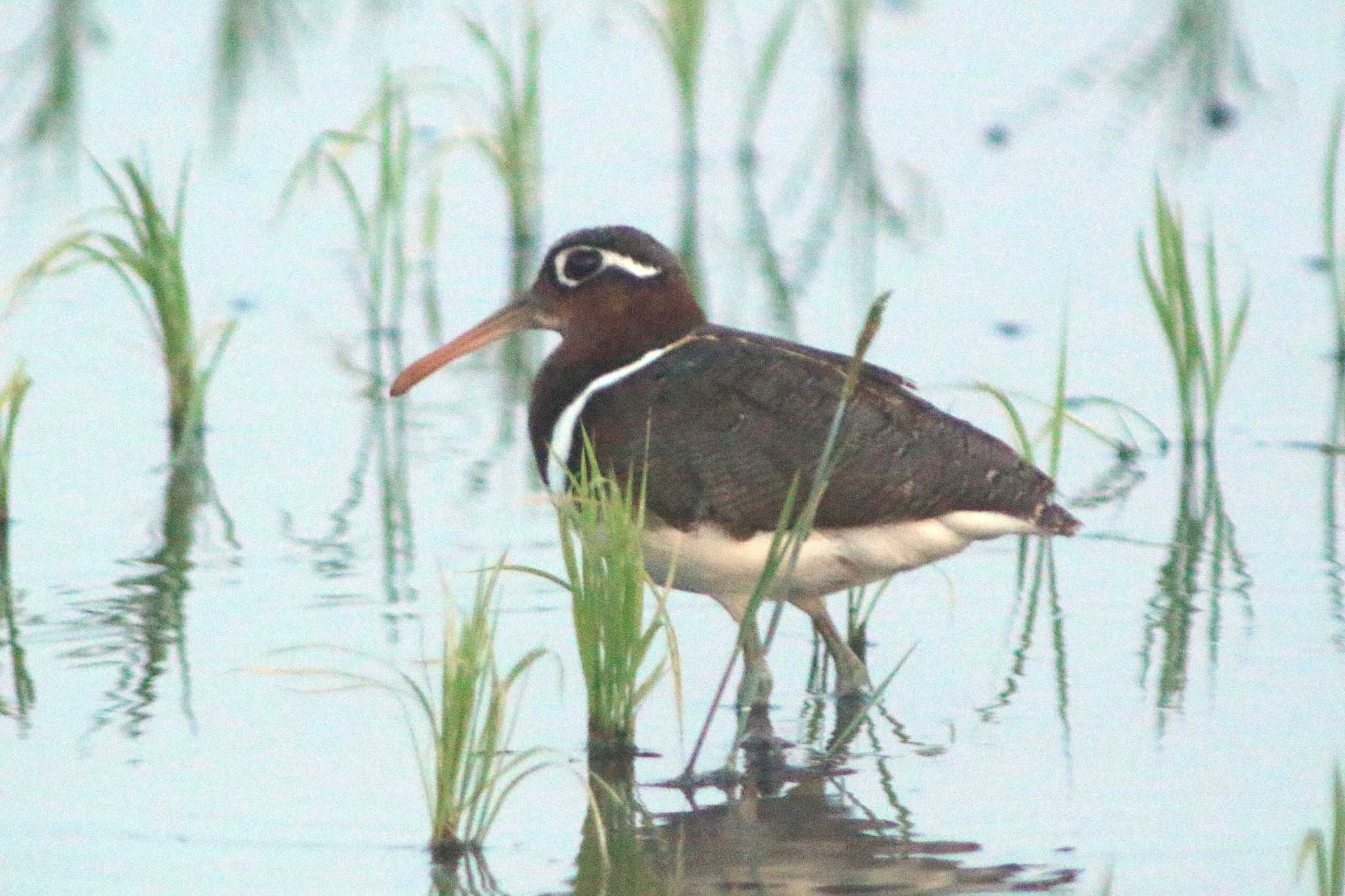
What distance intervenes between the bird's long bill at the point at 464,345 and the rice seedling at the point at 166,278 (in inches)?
46.2

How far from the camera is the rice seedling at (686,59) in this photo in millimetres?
10508

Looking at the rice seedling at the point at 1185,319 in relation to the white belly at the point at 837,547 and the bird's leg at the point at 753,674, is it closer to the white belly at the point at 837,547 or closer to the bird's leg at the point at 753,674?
the white belly at the point at 837,547

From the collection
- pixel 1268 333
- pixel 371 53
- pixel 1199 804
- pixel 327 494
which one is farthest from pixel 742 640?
pixel 371 53

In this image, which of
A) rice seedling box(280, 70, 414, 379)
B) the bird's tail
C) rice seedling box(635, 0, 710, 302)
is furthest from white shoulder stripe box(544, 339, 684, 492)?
rice seedling box(635, 0, 710, 302)

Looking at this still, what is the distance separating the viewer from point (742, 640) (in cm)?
544

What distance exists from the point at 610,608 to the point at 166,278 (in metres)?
3.06

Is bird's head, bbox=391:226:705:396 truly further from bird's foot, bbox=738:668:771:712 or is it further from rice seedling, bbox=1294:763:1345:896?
rice seedling, bbox=1294:763:1345:896

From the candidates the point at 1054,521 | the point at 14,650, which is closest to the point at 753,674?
the point at 1054,521

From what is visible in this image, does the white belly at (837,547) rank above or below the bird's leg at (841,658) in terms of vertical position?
above

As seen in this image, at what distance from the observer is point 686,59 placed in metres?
10.6

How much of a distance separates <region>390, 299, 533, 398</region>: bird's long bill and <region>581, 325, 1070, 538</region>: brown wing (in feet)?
2.31

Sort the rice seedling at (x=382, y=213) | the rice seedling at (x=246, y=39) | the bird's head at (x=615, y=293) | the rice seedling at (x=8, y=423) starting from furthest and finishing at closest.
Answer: the rice seedling at (x=246, y=39)
the rice seedling at (x=382, y=213)
the rice seedling at (x=8, y=423)
the bird's head at (x=615, y=293)

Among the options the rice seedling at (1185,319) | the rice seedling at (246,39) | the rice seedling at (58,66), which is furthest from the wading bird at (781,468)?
the rice seedling at (246,39)

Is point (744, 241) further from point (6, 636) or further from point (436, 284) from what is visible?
point (6, 636)
